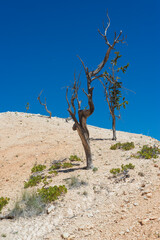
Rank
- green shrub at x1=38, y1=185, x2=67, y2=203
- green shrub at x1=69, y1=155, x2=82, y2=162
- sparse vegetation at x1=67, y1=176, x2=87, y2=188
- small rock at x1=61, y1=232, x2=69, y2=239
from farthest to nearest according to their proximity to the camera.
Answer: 1. green shrub at x1=69, y1=155, x2=82, y2=162
2. sparse vegetation at x1=67, y1=176, x2=87, y2=188
3. green shrub at x1=38, y1=185, x2=67, y2=203
4. small rock at x1=61, y1=232, x2=69, y2=239

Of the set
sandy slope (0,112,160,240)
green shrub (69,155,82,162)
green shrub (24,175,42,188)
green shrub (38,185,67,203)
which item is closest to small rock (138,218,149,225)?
sandy slope (0,112,160,240)

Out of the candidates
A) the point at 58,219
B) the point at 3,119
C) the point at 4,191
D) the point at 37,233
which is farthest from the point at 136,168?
the point at 3,119

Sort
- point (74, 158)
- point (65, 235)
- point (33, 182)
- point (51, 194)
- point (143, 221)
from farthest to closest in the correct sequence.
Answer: point (74, 158), point (33, 182), point (51, 194), point (65, 235), point (143, 221)

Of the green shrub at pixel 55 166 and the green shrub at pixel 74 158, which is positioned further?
the green shrub at pixel 74 158

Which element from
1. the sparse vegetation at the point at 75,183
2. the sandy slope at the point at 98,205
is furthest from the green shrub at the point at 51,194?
the sparse vegetation at the point at 75,183

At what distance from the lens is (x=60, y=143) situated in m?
17.8

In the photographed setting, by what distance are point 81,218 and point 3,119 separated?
82.4 feet

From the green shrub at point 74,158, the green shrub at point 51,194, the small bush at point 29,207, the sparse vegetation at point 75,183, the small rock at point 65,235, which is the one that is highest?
the green shrub at point 74,158

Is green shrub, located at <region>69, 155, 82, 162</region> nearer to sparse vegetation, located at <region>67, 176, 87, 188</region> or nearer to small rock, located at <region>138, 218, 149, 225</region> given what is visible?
sparse vegetation, located at <region>67, 176, 87, 188</region>

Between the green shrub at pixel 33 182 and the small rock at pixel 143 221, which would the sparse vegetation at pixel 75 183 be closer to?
the green shrub at pixel 33 182

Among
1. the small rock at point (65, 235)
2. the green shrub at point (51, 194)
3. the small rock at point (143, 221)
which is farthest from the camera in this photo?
the green shrub at point (51, 194)

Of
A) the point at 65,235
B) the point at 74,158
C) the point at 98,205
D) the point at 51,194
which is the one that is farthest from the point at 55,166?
the point at 65,235

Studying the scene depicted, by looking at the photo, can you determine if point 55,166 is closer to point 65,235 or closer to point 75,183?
point 75,183

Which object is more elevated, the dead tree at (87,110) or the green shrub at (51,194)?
the dead tree at (87,110)
